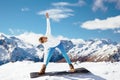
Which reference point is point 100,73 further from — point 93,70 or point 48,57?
point 48,57

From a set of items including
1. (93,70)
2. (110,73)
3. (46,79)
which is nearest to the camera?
(46,79)

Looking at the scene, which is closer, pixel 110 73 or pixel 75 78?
pixel 75 78

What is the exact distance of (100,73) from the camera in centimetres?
1839

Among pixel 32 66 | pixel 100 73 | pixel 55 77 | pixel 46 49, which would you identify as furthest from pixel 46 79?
pixel 32 66

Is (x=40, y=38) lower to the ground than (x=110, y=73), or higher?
higher

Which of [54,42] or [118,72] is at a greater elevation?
[54,42]

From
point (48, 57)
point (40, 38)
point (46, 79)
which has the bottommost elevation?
point (46, 79)

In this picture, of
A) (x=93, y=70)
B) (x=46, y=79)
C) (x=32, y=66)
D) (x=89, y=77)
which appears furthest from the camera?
(x=32, y=66)

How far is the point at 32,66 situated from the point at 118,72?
7.97 meters

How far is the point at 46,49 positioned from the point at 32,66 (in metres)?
7.32

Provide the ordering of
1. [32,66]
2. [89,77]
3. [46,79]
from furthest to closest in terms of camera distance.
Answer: [32,66] → [89,77] → [46,79]

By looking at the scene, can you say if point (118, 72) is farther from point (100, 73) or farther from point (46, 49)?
point (46, 49)

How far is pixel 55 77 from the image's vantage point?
1609 cm

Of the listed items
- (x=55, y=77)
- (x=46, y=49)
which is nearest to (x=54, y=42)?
(x=46, y=49)
